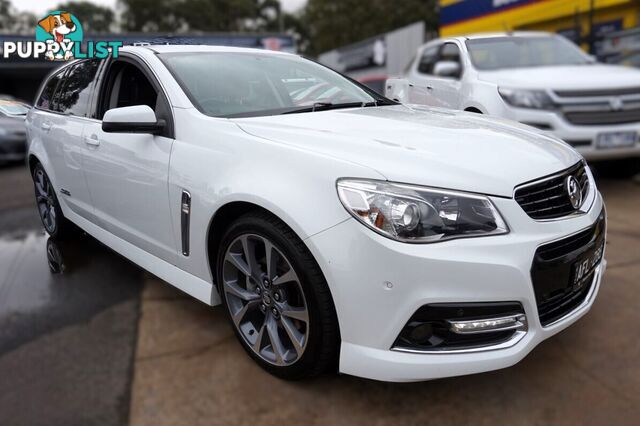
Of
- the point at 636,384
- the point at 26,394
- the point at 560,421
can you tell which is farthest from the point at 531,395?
the point at 26,394

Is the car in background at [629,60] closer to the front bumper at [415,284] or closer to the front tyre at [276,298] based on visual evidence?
the front bumper at [415,284]

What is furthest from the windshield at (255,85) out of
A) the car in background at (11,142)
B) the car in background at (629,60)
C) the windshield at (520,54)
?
the car in background at (11,142)

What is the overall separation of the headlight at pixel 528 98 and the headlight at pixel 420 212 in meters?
3.28

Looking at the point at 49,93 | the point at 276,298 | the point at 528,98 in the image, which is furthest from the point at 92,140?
the point at 528,98

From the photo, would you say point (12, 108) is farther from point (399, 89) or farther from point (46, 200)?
point (399, 89)

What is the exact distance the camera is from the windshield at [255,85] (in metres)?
2.62

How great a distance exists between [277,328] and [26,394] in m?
1.12

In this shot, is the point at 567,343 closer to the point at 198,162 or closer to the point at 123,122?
the point at 198,162

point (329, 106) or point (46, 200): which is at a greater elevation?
point (329, 106)

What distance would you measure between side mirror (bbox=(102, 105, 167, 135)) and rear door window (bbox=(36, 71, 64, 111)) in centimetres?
180

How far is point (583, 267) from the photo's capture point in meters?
2.06

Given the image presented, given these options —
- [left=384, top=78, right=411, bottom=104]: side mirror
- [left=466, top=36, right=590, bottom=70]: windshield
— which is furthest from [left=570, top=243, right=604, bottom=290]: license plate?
[left=466, top=36, right=590, bottom=70]: windshield

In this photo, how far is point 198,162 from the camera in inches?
91.3

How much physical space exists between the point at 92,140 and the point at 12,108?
824 millimetres
